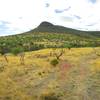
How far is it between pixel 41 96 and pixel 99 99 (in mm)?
7564

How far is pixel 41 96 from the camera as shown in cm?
3728

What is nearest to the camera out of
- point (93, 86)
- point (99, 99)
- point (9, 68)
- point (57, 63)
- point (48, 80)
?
point (99, 99)

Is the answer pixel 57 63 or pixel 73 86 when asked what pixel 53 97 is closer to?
pixel 73 86

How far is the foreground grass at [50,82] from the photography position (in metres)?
37.5

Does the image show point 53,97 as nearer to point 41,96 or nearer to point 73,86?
point 41,96

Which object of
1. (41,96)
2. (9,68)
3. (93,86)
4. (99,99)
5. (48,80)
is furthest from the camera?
(9,68)

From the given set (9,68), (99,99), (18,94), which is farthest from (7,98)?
(9,68)

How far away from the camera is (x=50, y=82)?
43.8m

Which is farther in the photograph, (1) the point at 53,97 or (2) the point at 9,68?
(2) the point at 9,68

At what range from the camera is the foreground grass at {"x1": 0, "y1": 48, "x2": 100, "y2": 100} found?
3750 cm

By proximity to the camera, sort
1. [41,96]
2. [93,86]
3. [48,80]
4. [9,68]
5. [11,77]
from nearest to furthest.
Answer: [41,96], [93,86], [48,80], [11,77], [9,68]

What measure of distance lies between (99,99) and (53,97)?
19.5ft

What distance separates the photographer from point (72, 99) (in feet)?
117

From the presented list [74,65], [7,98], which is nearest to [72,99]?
[7,98]
